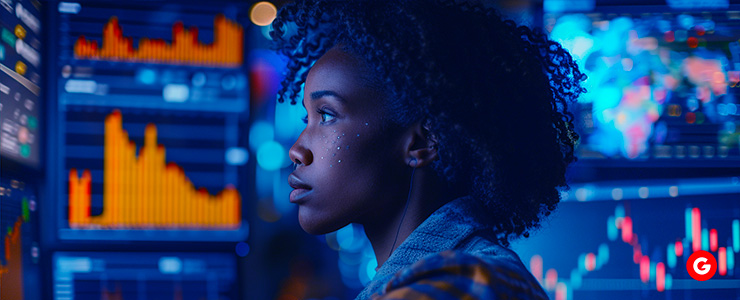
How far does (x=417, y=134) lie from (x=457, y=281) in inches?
14.2

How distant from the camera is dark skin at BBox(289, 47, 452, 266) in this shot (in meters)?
0.86

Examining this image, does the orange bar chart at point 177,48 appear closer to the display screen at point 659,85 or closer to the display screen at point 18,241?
the display screen at point 18,241

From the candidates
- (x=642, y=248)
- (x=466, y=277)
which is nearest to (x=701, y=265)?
(x=642, y=248)

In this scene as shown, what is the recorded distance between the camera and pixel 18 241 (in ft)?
4.65

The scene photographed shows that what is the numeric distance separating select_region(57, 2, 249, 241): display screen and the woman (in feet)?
2.48

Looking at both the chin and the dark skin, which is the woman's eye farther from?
the chin

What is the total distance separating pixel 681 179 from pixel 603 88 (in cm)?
27

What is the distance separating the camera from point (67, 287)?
156cm

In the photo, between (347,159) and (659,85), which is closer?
(347,159)

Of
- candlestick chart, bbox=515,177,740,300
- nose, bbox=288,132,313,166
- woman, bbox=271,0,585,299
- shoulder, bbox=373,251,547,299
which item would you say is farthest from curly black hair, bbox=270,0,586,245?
candlestick chart, bbox=515,177,740,300

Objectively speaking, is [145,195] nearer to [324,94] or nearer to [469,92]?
[324,94]

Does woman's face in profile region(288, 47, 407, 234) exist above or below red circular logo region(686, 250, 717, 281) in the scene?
above

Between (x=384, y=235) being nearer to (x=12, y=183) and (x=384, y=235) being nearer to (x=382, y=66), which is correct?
(x=382, y=66)

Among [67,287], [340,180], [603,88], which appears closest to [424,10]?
[340,180]
